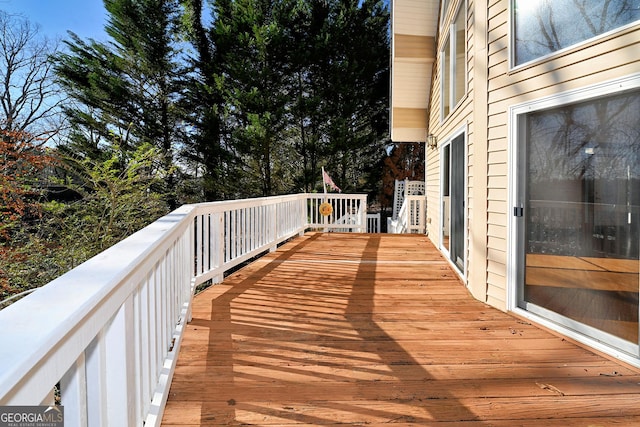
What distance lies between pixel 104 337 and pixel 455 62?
5105 millimetres

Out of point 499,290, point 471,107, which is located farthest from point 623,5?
point 499,290

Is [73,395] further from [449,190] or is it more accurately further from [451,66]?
[451,66]

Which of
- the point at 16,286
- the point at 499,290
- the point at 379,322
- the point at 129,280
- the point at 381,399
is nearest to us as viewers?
the point at 129,280

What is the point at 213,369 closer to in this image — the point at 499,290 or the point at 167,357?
the point at 167,357

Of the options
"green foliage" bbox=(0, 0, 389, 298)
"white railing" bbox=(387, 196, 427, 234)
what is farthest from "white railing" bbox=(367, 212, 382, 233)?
"white railing" bbox=(387, 196, 427, 234)

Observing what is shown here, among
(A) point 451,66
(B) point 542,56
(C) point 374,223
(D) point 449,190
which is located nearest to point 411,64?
(A) point 451,66

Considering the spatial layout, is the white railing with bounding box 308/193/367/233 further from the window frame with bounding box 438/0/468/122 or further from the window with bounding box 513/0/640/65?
the window with bounding box 513/0/640/65

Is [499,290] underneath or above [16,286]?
above

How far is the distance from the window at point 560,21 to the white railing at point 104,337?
115 inches

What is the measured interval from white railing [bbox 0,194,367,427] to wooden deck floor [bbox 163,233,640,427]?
355mm

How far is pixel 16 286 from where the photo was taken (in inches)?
207

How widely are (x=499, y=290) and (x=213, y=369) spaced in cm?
244

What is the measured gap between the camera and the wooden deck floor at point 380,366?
1.75 metres

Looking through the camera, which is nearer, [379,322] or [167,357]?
[167,357]
